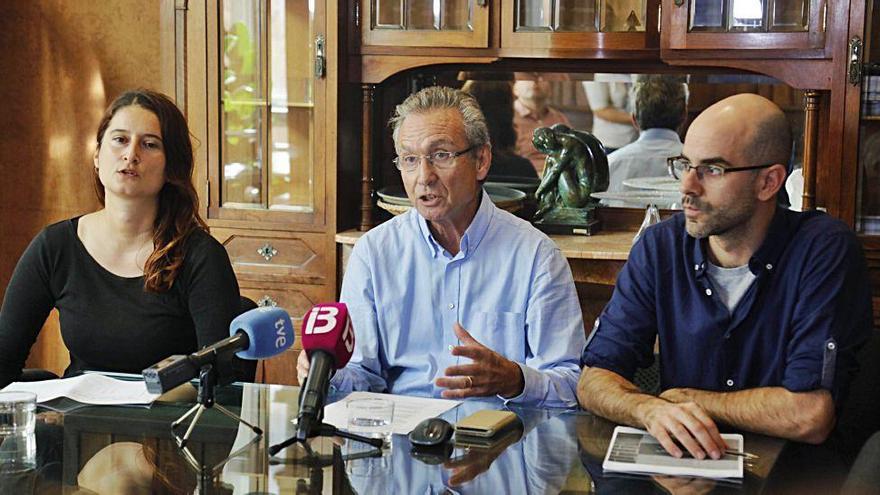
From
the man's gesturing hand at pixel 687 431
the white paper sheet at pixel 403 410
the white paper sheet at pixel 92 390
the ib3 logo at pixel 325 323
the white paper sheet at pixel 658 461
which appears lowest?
the white paper sheet at pixel 92 390

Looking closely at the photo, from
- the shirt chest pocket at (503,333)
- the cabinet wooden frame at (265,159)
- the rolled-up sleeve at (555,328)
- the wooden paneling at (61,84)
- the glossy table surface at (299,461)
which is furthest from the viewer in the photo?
the wooden paneling at (61,84)

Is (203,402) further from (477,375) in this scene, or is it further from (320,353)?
(477,375)

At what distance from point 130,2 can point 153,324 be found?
200cm

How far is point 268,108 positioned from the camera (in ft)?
13.3

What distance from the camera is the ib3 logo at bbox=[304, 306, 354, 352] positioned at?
184 centimetres

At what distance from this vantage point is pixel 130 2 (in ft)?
14.0

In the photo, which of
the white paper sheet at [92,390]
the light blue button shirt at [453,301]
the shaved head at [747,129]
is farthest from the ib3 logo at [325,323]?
the shaved head at [747,129]

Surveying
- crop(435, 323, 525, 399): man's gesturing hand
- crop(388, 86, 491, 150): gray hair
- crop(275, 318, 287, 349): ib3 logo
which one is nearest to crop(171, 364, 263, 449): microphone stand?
crop(275, 318, 287, 349): ib3 logo

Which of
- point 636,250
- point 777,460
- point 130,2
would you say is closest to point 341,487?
point 777,460

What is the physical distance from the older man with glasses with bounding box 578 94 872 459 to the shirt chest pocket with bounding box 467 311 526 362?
208 mm

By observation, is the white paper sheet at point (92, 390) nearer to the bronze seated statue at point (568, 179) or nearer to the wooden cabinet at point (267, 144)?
the wooden cabinet at point (267, 144)

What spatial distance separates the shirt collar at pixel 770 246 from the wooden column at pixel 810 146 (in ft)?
4.54

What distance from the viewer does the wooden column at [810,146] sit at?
11.9ft

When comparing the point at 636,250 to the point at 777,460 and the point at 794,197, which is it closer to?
the point at 777,460
